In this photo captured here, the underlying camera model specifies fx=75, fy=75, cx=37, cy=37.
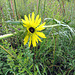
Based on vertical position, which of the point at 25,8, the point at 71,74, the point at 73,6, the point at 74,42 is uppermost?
the point at 25,8

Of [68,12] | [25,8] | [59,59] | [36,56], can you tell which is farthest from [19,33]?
[25,8]

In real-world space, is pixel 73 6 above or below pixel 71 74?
above

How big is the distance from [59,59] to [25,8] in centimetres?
136

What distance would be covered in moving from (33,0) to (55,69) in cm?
181

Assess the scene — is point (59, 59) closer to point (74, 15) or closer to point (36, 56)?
point (36, 56)

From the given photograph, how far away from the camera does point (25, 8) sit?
174cm

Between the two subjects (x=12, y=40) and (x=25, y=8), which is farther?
(x=25, y=8)

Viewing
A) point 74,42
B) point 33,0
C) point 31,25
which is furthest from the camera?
point 33,0

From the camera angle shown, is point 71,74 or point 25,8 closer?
point 71,74

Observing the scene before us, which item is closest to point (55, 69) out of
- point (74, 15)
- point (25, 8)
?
point (74, 15)

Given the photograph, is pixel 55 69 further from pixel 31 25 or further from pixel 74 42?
pixel 31 25

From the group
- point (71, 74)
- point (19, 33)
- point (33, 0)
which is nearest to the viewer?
point (19, 33)

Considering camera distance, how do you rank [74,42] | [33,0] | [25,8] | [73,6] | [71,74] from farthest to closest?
[33,0] → [25,8] → [73,6] → [74,42] → [71,74]

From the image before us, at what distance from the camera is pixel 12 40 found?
3.50ft
